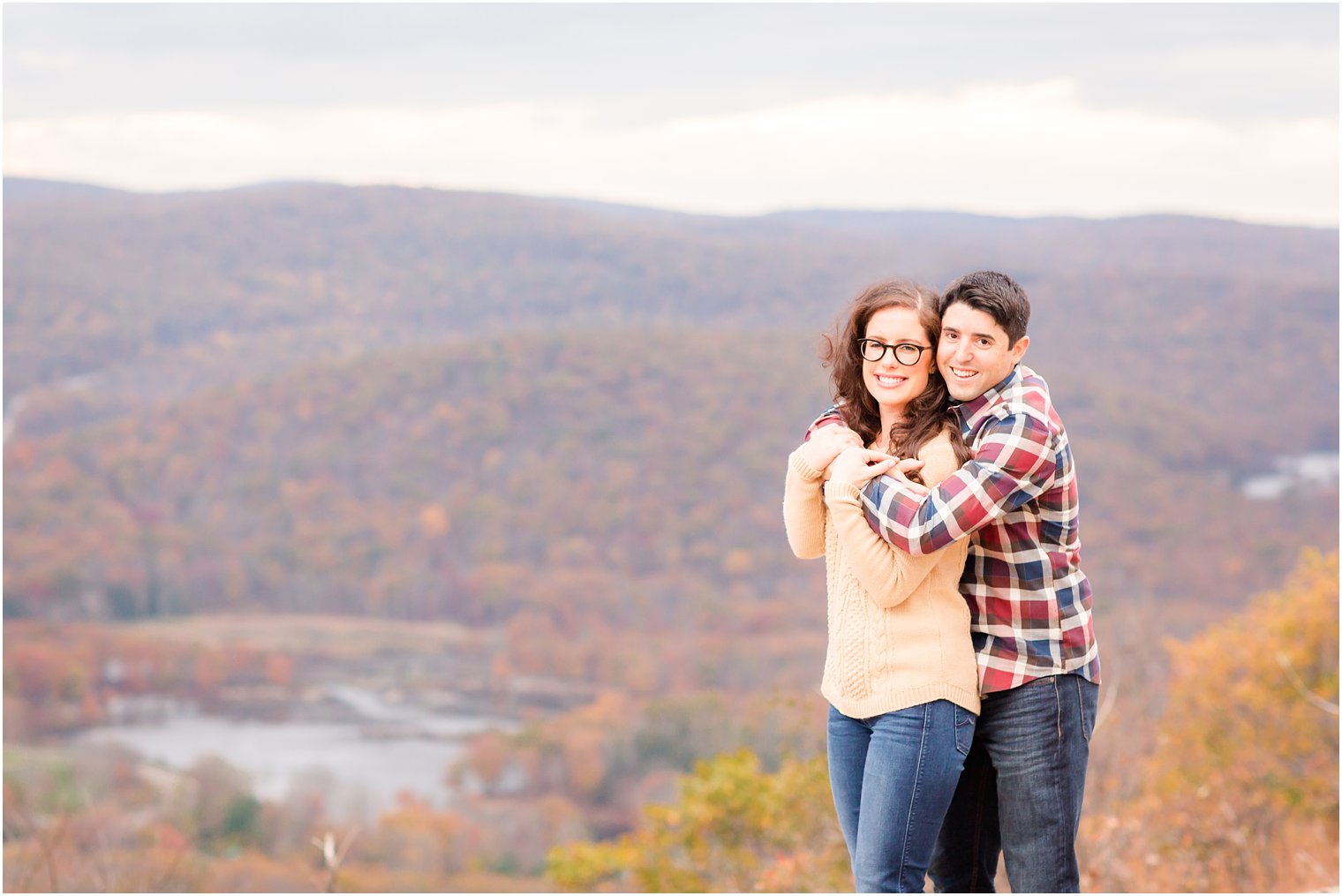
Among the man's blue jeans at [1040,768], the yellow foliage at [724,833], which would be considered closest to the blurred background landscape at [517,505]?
the yellow foliage at [724,833]

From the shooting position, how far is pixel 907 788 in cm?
177

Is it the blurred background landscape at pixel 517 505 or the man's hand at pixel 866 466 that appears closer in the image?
the man's hand at pixel 866 466

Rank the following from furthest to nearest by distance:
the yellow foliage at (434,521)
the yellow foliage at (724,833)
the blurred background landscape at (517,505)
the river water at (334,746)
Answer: the yellow foliage at (434,521), the river water at (334,746), the blurred background landscape at (517,505), the yellow foliage at (724,833)

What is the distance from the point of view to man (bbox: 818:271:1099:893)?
1805mm

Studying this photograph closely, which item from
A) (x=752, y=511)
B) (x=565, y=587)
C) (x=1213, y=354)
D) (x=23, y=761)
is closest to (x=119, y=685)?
(x=23, y=761)

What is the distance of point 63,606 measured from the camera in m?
47.3

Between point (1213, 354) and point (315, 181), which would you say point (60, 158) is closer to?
point (315, 181)

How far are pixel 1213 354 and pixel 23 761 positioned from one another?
193 ft

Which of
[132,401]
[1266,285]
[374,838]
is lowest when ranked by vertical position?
[374,838]

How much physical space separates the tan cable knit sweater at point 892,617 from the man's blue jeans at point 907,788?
0.03m

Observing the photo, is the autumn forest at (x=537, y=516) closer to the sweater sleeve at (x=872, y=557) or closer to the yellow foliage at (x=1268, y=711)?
the yellow foliage at (x=1268, y=711)

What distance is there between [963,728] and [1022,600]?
0.68ft

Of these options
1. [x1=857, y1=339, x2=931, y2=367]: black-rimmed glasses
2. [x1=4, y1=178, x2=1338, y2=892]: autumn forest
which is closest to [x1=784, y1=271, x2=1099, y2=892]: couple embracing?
[x1=857, y1=339, x2=931, y2=367]: black-rimmed glasses

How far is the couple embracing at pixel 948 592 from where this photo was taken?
5.81ft
